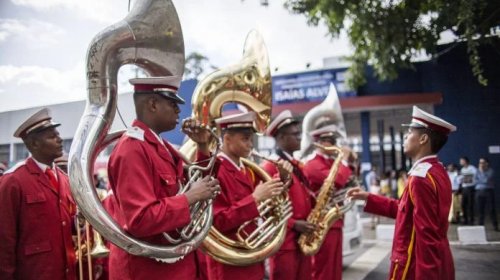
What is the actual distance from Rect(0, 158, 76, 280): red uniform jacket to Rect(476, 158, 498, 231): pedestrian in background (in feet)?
33.8

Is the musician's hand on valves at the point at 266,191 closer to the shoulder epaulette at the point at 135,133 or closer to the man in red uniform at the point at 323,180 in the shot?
the shoulder epaulette at the point at 135,133

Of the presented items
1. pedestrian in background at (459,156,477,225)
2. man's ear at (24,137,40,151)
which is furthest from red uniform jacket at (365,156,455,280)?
pedestrian in background at (459,156,477,225)

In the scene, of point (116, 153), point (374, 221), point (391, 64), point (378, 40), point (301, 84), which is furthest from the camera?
point (301, 84)

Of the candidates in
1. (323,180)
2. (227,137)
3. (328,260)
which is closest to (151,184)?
(227,137)

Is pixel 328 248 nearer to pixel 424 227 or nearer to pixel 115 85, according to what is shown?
pixel 424 227

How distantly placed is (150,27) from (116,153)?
2.41 ft

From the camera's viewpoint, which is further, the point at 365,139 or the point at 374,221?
the point at 365,139

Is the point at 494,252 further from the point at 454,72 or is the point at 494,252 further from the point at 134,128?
the point at 134,128

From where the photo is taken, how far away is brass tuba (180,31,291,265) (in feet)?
9.75

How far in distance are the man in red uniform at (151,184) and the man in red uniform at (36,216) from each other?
797 millimetres

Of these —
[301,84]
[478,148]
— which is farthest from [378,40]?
[301,84]

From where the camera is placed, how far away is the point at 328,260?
4523 mm

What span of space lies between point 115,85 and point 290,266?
2390 millimetres

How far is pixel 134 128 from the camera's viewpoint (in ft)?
7.57
